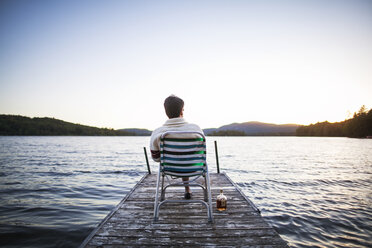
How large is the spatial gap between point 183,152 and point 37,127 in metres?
153

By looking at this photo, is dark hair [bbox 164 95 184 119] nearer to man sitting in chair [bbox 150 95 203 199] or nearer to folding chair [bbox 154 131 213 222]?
man sitting in chair [bbox 150 95 203 199]

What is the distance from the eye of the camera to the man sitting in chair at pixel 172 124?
3732 millimetres

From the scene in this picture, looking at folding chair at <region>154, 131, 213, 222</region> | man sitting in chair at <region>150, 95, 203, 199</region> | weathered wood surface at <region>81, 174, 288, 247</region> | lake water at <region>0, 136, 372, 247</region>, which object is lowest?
lake water at <region>0, 136, 372, 247</region>

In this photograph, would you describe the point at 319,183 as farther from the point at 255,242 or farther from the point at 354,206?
the point at 255,242

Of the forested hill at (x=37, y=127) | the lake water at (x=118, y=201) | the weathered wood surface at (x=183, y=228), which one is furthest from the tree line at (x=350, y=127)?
the forested hill at (x=37, y=127)

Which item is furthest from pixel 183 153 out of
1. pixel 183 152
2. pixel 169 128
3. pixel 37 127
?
pixel 37 127

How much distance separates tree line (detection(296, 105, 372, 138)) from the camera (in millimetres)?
91137

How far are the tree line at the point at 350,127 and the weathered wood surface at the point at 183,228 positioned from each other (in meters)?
118

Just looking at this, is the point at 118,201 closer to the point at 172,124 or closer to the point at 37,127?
the point at 172,124

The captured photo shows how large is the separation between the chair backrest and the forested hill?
140 m

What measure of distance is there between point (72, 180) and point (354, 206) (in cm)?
1574

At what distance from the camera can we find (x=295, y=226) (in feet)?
20.6

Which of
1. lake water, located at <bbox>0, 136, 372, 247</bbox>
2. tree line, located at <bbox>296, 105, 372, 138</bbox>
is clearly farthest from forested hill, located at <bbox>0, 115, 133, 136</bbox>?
tree line, located at <bbox>296, 105, 372, 138</bbox>

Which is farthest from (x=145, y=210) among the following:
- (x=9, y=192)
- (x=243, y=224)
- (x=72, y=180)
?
(x=72, y=180)
